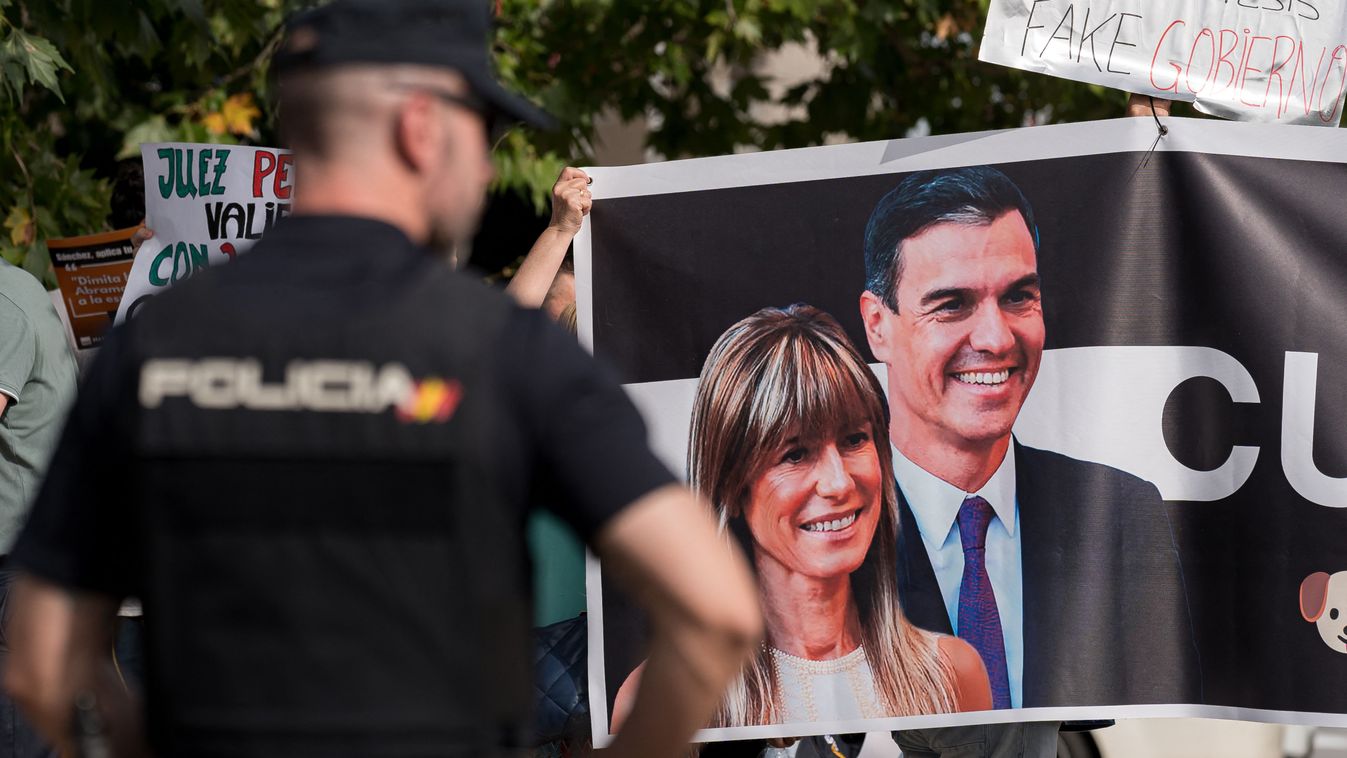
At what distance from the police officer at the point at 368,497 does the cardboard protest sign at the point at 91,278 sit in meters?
3.79

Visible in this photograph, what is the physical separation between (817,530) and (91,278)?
9.23 feet

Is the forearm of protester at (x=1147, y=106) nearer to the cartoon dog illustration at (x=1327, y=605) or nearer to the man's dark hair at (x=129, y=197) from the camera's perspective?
the cartoon dog illustration at (x=1327, y=605)

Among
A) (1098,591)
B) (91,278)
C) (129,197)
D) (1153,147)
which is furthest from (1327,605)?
(129,197)

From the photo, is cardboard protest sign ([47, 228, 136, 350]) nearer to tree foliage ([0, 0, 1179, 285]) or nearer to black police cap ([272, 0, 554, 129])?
tree foliage ([0, 0, 1179, 285])

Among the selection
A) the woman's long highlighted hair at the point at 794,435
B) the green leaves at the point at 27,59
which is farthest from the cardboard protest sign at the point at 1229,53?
the green leaves at the point at 27,59

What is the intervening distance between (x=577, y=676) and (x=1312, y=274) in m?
2.13

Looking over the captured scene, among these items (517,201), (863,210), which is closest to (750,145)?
(517,201)

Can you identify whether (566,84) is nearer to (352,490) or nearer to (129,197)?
(129,197)

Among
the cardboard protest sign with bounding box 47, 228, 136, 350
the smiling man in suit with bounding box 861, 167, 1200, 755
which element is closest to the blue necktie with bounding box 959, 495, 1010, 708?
the smiling man in suit with bounding box 861, 167, 1200, 755

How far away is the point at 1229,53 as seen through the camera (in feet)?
12.5

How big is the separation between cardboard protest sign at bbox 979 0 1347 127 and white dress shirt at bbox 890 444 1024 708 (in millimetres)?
1040

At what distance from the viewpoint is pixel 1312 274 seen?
3658 mm

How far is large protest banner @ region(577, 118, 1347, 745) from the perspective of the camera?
11.9ft

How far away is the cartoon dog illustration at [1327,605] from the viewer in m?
3.59
